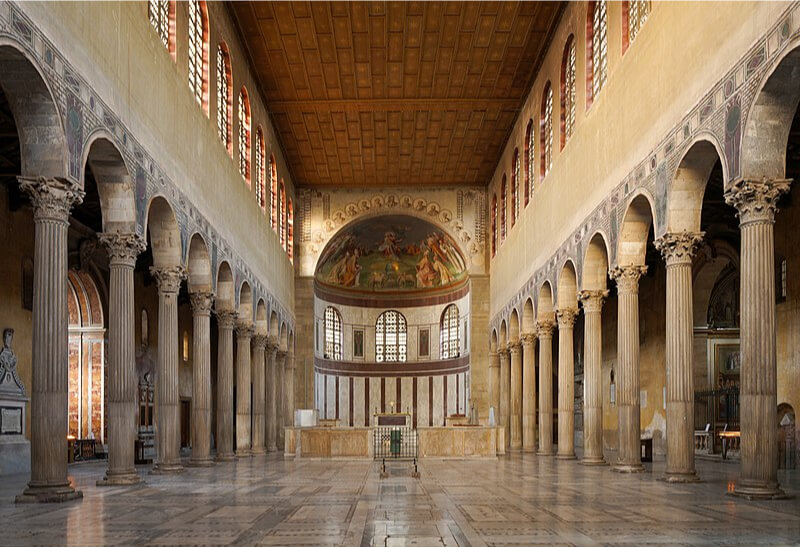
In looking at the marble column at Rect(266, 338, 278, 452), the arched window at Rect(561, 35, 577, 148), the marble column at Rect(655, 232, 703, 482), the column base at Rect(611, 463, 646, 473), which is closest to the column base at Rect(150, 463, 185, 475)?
Answer: the column base at Rect(611, 463, 646, 473)

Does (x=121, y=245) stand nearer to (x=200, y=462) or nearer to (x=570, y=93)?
(x=200, y=462)

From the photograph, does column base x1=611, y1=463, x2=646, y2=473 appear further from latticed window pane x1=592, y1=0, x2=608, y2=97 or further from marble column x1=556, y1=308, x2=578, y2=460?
latticed window pane x1=592, y1=0, x2=608, y2=97

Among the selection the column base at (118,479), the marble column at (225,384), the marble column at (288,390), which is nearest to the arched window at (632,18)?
the column base at (118,479)

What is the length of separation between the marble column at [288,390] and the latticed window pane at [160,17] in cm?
2691

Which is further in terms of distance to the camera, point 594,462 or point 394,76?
point 394,76

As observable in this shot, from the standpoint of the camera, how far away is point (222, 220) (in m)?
29.3

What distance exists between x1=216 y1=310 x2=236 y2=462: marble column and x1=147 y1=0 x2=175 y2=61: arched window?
1087 centimetres

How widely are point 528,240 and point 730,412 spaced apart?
33.8 ft

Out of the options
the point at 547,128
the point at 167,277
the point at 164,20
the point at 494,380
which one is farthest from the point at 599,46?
the point at 494,380

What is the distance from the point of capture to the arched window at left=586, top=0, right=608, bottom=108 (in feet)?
83.3

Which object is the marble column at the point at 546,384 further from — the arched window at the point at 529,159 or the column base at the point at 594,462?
the column base at the point at 594,462

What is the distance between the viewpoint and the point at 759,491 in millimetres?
14852

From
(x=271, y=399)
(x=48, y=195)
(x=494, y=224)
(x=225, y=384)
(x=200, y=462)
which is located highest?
(x=494, y=224)

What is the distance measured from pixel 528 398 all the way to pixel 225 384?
1379cm
